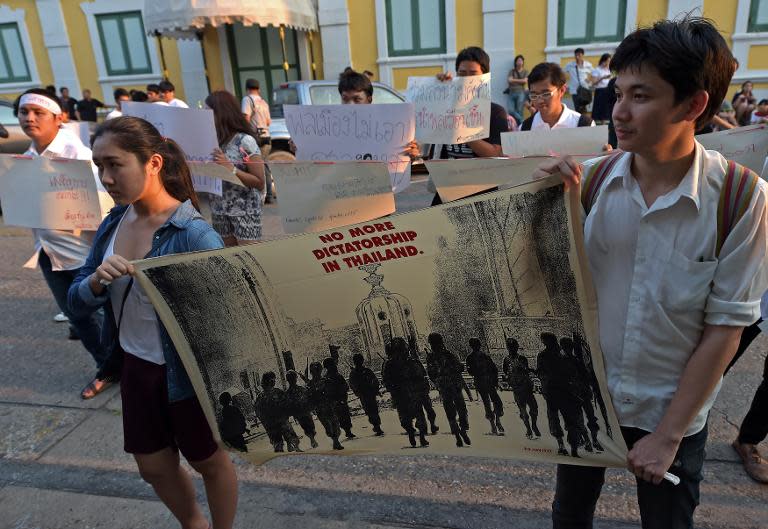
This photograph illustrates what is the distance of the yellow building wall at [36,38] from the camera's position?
1612cm

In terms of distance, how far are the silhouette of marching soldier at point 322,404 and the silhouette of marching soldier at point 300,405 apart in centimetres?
2

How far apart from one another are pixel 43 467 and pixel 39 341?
74.0 inches

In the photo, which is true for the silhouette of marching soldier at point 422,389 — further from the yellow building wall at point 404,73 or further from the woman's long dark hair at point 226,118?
the yellow building wall at point 404,73

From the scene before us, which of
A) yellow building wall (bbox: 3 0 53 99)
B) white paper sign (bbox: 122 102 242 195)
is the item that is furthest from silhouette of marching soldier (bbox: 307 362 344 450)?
yellow building wall (bbox: 3 0 53 99)

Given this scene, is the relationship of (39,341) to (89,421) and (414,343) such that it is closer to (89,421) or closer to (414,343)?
(89,421)

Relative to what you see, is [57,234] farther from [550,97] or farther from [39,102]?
[550,97]

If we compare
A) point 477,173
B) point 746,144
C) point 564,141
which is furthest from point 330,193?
point 746,144

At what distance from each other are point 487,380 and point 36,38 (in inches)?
→ 773

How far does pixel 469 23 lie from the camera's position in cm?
1423

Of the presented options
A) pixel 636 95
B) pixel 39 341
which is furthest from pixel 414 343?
pixel 39 341

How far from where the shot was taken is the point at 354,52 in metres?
15.0

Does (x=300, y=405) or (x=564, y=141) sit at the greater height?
(x=564, y=141)

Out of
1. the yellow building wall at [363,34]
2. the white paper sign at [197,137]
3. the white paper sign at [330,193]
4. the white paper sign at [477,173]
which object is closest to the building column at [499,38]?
the yellow building wall at [363,34]

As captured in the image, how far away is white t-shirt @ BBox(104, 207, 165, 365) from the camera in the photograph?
1963mm
